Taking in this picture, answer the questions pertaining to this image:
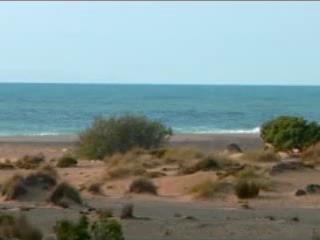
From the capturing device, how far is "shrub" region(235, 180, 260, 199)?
98.4 feet

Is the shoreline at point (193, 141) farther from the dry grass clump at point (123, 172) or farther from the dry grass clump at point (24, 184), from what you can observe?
the dry grass clump at point (24, 184)

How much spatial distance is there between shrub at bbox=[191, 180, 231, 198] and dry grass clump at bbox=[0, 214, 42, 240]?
473 inches

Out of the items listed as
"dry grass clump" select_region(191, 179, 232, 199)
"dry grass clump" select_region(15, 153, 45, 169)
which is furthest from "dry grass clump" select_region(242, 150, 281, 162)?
"dry grass clump" select_region(191, 179, 232, 199)

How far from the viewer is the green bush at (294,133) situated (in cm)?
4800

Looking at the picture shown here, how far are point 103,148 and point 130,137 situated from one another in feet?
4.20

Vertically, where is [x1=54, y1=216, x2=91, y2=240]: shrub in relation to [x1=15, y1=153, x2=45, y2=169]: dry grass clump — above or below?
above

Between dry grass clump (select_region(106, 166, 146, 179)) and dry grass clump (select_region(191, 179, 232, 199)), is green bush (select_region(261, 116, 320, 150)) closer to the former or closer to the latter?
dry grass clump (select_region(106, 166, 146, 179))

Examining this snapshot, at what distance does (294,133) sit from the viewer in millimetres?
48375

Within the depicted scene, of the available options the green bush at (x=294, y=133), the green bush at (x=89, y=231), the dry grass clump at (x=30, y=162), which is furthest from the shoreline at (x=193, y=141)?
the green bush at (x=89, y=231)

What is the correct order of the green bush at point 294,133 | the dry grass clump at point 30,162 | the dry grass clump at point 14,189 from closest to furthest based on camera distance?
1. the dry grass clump at point 14,189
2. the dry grass clump at point 30,162
3. the green bush at point 294,133

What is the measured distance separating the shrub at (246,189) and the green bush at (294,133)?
17760mm

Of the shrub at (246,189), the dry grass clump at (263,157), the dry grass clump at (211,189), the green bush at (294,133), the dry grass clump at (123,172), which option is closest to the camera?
the shrub at (246,189)

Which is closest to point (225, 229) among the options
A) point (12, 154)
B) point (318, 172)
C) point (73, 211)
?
point (73, 211)

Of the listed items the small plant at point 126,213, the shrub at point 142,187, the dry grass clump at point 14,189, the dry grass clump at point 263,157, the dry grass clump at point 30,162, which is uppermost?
the small plant at point 126,213
